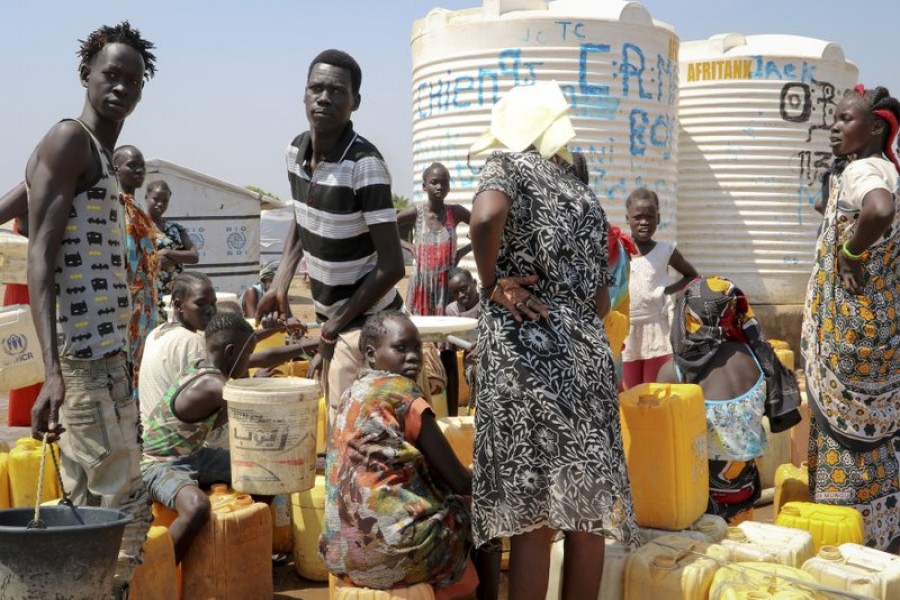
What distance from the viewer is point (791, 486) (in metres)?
5.16

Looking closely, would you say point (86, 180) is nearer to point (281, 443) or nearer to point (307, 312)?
point (281, 443)

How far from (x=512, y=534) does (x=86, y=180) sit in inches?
68.6

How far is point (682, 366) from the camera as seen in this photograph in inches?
201

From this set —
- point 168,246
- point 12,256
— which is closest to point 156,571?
point 12,256

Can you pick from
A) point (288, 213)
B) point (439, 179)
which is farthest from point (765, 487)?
point (288, 213)

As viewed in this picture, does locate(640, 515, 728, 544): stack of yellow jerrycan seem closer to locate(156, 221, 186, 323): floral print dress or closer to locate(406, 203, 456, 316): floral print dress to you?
locate(406, 203, 456, 316): floral print dress

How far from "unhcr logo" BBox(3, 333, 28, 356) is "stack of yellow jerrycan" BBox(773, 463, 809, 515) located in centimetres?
411

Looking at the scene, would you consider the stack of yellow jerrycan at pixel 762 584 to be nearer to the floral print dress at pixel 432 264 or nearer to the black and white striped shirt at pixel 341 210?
the black and white striped shirt at pixel 341 210

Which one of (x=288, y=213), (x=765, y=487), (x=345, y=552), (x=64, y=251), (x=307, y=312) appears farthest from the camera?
(x=288, y=213)

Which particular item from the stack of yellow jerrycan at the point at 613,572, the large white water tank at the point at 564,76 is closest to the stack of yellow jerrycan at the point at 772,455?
the stack of yellow jerrycan at the point at 613,572

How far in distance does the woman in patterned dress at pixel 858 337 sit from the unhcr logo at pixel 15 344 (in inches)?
162

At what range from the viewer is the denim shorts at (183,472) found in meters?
4.22

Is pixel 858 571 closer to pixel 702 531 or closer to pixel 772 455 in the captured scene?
pixel 702 531

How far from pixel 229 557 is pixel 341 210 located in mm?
1513
